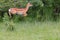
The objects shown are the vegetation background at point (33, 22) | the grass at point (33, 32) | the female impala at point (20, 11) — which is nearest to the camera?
the grass at point (33, 32)

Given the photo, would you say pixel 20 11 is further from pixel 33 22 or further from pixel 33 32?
pixel 33 32

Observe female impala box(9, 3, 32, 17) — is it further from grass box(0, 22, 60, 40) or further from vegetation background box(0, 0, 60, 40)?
grass box(0, 22, 60, 40)

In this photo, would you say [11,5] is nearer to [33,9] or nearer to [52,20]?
[33,9]

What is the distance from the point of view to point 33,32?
8.93 meters

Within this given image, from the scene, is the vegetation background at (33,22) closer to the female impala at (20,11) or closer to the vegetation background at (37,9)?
the vegetation background at (37,9)

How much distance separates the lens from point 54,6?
12.0 m

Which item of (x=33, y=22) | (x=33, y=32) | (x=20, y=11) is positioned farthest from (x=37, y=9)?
(x=33, y=32)

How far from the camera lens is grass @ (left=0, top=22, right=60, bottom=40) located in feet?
26.7

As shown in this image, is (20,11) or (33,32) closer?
(33,32)

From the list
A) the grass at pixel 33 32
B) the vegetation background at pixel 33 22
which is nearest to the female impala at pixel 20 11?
the vegetation background at pixel 33 22

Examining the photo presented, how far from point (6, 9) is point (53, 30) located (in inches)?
128

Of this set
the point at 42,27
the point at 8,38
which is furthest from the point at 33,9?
the point at 8,38

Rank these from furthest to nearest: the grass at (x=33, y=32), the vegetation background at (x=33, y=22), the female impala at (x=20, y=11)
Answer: the female impala at (x=20, y=11) < the vegetation background at (x=33, y=22) < the grass at (x=33, y=32)

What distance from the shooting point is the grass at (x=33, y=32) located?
8.15 metres
